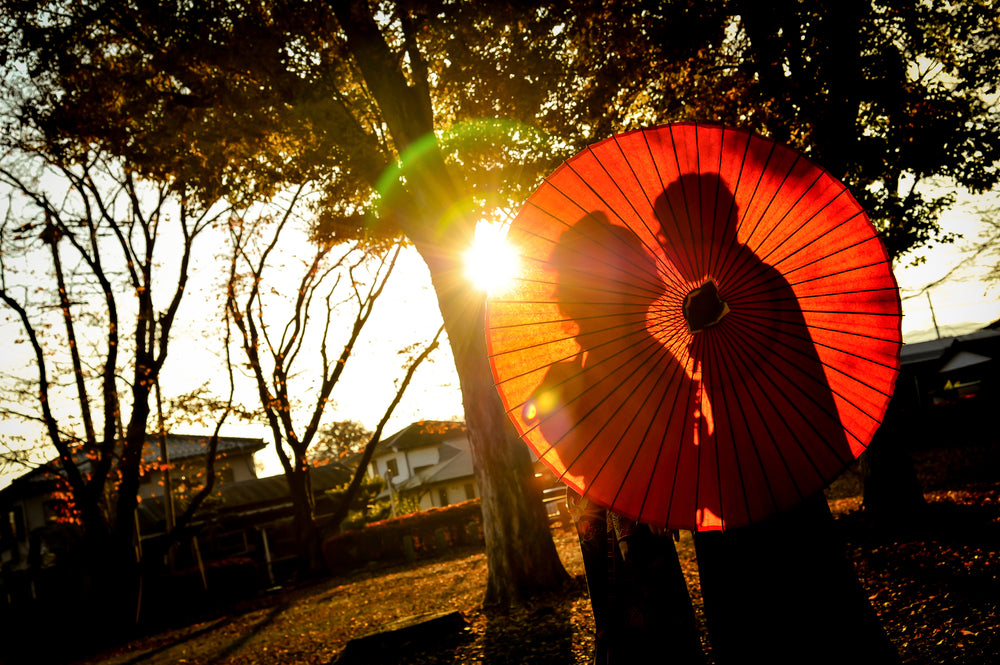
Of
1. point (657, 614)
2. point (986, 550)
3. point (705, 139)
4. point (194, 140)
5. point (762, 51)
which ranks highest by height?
point (194, 140)

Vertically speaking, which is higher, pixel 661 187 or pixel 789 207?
pixel 661 187

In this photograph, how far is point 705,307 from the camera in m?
2.68

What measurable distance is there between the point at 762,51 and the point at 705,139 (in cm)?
707

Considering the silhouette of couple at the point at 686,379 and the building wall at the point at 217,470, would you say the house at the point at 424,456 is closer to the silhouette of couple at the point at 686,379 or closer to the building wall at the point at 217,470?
the building wall at the point at 217,470

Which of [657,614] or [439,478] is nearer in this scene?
[657,614]

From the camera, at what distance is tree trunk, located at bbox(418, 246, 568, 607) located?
9930 millimetres

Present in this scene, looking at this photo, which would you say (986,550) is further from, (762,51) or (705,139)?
(705,139)

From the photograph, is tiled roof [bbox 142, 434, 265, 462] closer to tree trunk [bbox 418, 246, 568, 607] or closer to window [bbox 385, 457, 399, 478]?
window [bbox 385, 457, 399, 478]

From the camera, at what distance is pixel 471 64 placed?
10680 millimetres

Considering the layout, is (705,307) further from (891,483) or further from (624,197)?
(891,483)

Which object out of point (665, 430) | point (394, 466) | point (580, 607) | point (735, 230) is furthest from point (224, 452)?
point (735, 230)

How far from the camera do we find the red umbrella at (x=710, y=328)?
261cm

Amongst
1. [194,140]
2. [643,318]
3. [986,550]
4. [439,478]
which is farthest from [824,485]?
[439,478]

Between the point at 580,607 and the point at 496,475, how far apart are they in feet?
7.90
